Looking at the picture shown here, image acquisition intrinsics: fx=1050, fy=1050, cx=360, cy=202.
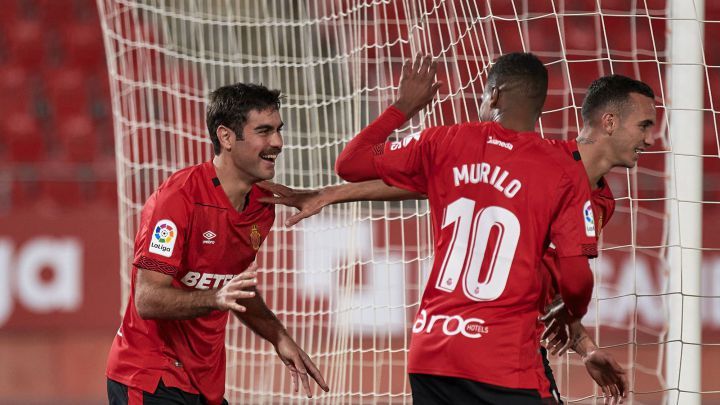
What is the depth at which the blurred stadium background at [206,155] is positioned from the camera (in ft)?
20.2

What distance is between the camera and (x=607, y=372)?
3.10 meters

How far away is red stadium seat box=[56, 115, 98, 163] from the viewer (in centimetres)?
935

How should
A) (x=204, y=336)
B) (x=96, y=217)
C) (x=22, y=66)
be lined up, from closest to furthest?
(x=204, y=336) → (x=96, y=217) → (x=22, y=66)

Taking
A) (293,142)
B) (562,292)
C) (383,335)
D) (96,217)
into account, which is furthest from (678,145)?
(96,217)

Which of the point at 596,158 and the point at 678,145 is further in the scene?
the point at 678,145

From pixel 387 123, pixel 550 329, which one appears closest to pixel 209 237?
pixel 387 123

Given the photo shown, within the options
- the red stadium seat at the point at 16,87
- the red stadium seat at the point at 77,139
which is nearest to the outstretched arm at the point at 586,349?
the red stadium seat at the point at 77,139

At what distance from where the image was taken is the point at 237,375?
22.2ft

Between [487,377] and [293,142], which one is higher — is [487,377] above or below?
below

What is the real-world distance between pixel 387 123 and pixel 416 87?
0.17m

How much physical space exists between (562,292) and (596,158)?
59 centimetres

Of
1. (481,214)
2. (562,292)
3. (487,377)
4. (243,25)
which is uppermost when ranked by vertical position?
(243,25)

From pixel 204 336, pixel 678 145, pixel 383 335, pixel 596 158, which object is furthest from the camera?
pixel 383 335

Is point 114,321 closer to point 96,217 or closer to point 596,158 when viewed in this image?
point 96,217
